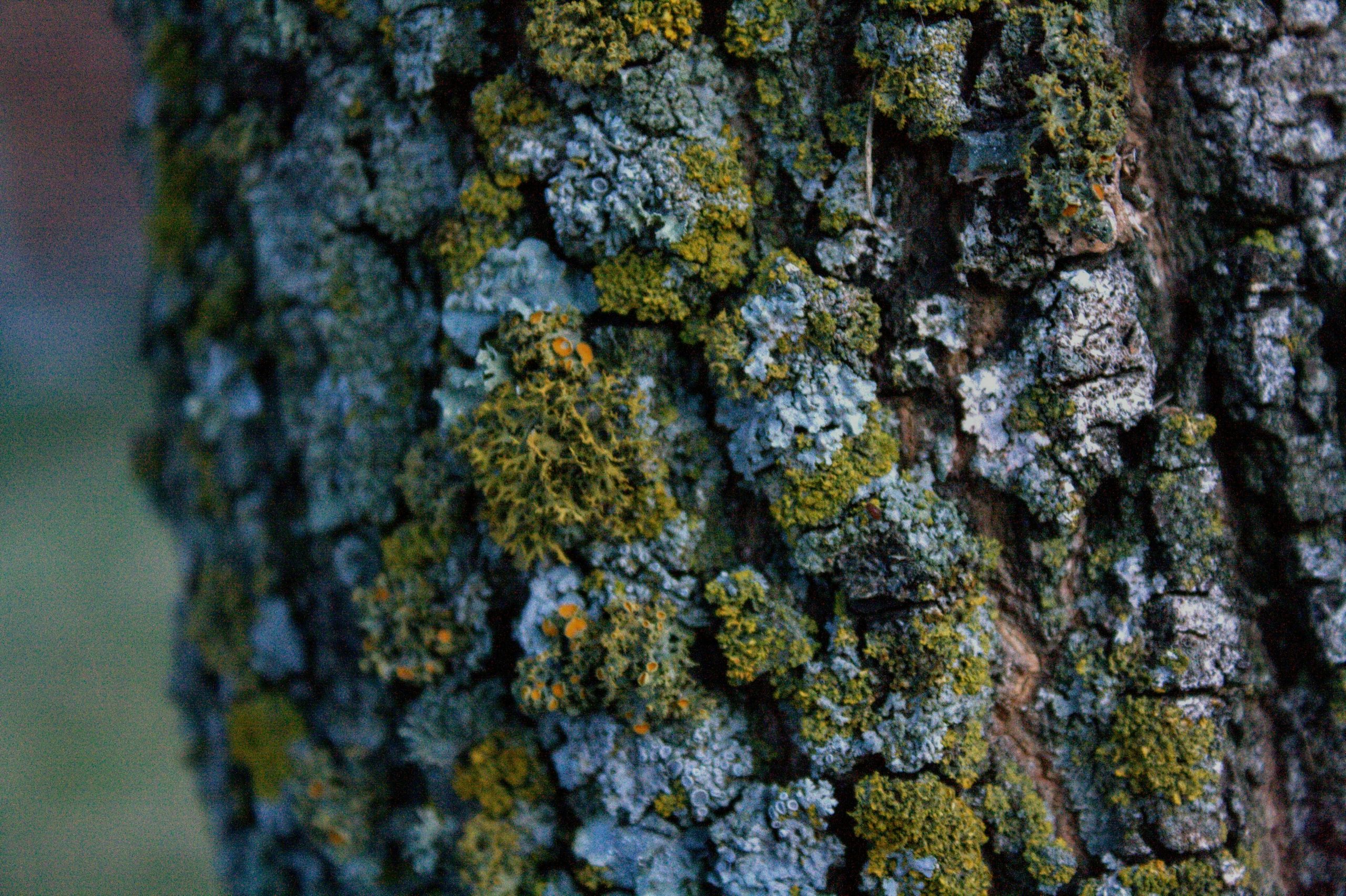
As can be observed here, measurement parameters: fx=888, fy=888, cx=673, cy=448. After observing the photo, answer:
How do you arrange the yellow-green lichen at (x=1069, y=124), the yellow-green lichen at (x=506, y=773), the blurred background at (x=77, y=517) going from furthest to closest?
1. the blurred background at (x=77, y=517)
2. the yellow-green lichen at (x=506, y=773)
3. the yellow-green lichen at (x=1069, y=124)

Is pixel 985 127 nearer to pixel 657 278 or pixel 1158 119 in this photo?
pixel 1158 119

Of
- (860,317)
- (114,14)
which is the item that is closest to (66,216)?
(114,14)

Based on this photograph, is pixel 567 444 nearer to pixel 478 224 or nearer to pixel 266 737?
pixel 478 224

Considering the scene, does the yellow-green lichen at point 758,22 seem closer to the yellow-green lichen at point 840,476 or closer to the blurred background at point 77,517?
the yellow-green lichen at point 840,476

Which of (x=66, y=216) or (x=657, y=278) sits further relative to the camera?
(x=66, y=216)

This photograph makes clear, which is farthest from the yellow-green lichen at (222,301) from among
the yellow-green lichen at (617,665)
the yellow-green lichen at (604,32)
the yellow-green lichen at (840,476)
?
the yellow-green lichen at (840,476)

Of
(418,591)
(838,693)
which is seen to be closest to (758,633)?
(838,693)
